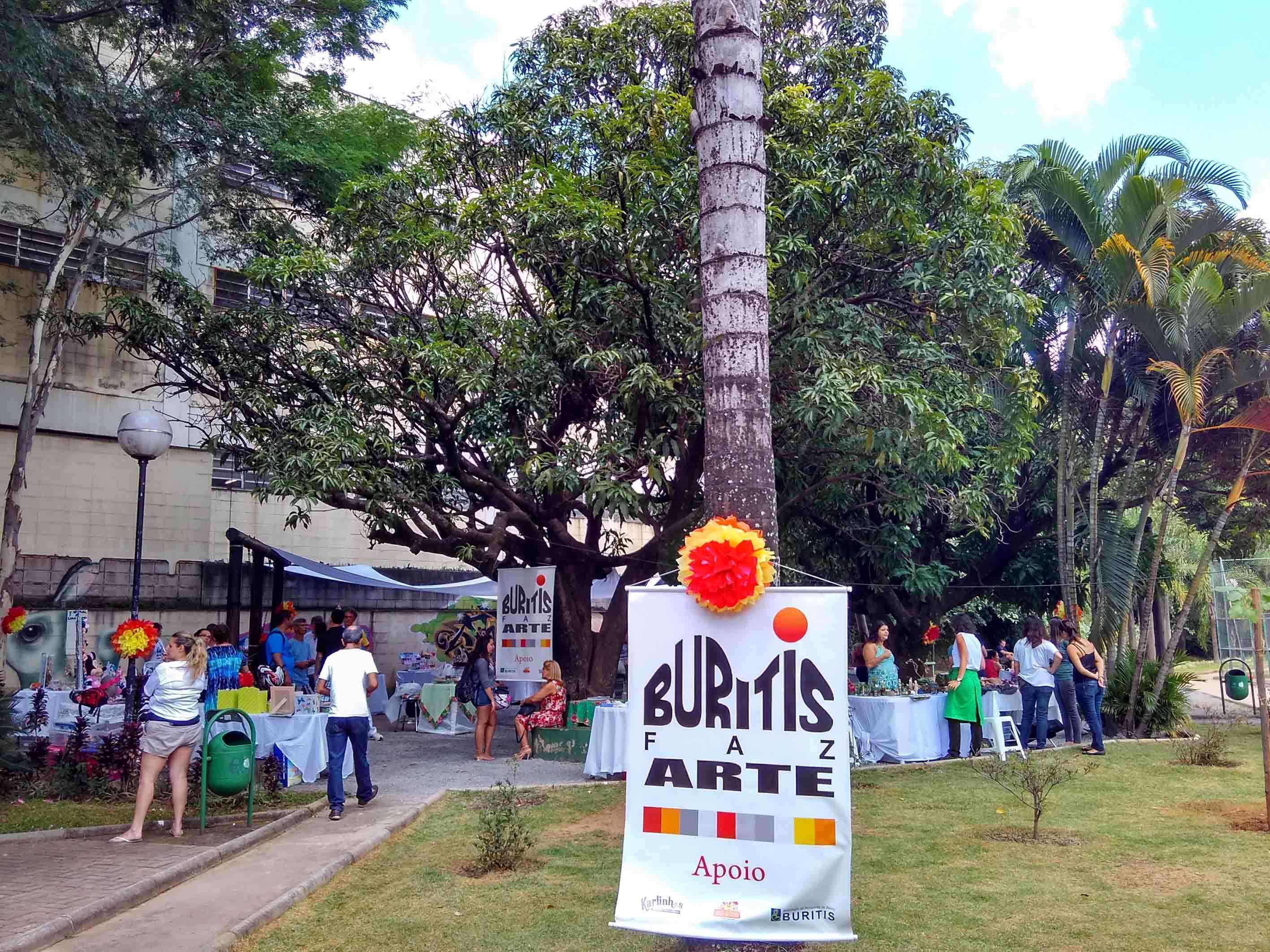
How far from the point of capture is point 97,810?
885cm

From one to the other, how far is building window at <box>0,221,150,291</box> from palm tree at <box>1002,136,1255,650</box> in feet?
44.3

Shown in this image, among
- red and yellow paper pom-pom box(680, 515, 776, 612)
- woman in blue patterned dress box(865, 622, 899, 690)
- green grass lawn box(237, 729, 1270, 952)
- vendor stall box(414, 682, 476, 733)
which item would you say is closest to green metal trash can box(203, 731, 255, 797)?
green grass lawn box(237, 729, 1270, 952)

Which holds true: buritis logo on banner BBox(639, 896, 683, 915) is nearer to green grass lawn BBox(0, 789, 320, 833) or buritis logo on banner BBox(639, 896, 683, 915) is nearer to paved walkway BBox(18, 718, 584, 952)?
paved walkway BBox(18, 718, 584, 952)

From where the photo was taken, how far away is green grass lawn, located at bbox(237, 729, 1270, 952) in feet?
17.8

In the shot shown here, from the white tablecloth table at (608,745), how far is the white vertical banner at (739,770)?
5.71 m

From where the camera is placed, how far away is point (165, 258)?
52.4 ft

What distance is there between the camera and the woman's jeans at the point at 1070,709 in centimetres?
1295

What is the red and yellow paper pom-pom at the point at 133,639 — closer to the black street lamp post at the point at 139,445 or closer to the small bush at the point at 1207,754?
the black street lamp post at the point at 139,445

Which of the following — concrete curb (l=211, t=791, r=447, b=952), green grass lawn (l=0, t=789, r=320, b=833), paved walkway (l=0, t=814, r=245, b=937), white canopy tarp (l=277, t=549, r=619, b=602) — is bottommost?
concrete curb (l=211, t=791, r=447, b=952)

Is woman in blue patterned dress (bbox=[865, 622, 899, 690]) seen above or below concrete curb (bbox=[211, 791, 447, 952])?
above

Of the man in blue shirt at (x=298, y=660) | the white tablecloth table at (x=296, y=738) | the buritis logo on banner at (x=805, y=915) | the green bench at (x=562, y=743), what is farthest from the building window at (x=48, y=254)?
the buritis logo on banner at (x=805, y=915)

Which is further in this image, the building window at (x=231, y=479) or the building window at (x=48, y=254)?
the building window at (x=231, y=479)

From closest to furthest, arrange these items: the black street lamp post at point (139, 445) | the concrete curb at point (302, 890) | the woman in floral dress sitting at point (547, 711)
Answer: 1. the concrete curb at point (302, 890)
2. the black street lamp post at point (139, 445)
3. the woman in floral dress sitting at point (547, 711)

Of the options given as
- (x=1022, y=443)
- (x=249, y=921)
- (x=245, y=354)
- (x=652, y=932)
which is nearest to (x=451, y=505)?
(x=245, y=354)
